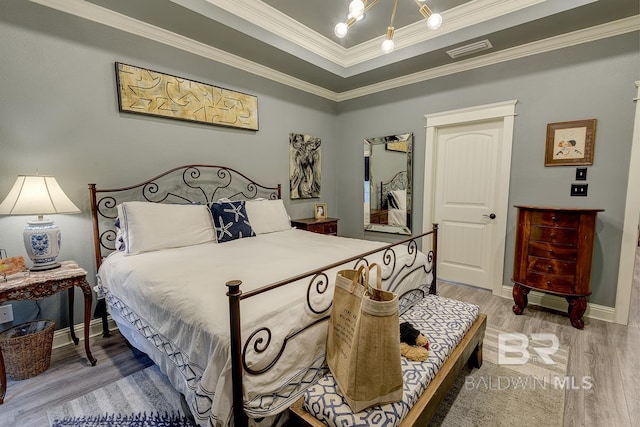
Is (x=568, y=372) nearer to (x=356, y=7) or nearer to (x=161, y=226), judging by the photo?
(x=356, y=7)

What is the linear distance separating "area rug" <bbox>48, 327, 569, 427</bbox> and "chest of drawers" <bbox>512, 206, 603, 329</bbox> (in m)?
0.79

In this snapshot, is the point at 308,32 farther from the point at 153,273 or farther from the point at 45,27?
the point at 153,273

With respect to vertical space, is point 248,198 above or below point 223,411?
above

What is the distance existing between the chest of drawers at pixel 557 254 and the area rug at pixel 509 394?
0.57 meters

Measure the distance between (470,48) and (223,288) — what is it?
3.24 m

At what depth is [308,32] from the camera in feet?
10.7

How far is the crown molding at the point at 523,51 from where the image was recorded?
2.50 m

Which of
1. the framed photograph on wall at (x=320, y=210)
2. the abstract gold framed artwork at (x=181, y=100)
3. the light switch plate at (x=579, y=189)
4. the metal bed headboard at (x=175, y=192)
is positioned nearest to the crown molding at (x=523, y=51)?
the light switch plate at (x=579, y=189)

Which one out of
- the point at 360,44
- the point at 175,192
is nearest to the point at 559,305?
the point at 360,44

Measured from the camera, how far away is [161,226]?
233 centimetres

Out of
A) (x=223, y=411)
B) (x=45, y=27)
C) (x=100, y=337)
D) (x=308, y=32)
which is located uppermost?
(x=308, y=32)

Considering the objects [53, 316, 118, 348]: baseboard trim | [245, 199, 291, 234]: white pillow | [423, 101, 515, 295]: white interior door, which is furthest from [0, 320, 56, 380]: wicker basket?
[423, 101, 515, 295]: white interior door

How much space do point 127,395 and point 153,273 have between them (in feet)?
2.41

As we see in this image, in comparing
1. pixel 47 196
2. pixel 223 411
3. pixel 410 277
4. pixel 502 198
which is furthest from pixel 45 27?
pixel 502 198
